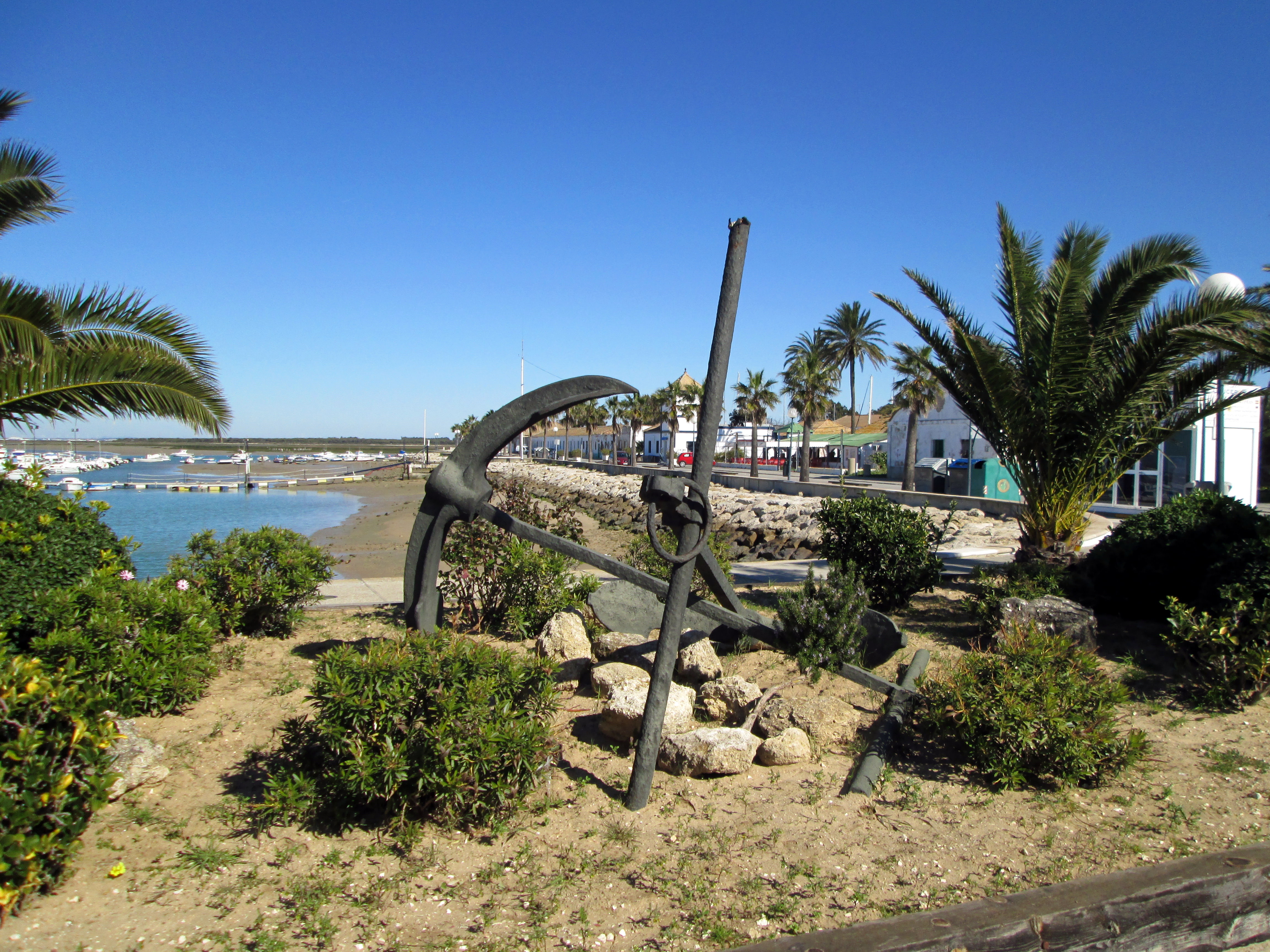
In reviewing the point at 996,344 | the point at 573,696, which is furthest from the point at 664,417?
the point at 573,696

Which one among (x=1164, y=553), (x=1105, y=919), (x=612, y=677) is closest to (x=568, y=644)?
(x=612, y=677)

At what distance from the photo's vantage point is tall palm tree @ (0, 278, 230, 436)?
688 cm

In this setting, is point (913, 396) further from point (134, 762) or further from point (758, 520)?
point (134, 762)

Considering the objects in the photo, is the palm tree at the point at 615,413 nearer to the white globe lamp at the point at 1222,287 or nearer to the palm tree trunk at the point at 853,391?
the palm tree trunk at the point at 853,391

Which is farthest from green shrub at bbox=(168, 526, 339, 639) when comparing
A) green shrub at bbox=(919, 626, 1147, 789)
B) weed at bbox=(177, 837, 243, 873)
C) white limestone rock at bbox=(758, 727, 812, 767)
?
green shrub at bbox=(919, 626, 1147, 789)

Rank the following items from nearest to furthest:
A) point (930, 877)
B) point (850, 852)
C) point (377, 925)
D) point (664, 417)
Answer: point (377, 925)
point (930, 877)
point (850, 852)
point (664, 417)

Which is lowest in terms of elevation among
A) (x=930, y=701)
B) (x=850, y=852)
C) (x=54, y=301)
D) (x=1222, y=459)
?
(x=850, y=852)

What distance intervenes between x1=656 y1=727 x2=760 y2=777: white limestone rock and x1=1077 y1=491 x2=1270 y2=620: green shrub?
4.35 metres

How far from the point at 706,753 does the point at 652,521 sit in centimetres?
161

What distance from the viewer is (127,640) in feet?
16.4

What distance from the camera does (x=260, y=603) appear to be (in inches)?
273

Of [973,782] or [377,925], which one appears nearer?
[377,925]

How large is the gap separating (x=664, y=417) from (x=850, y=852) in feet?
200

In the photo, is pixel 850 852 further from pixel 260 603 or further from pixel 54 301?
pixel 54 301
